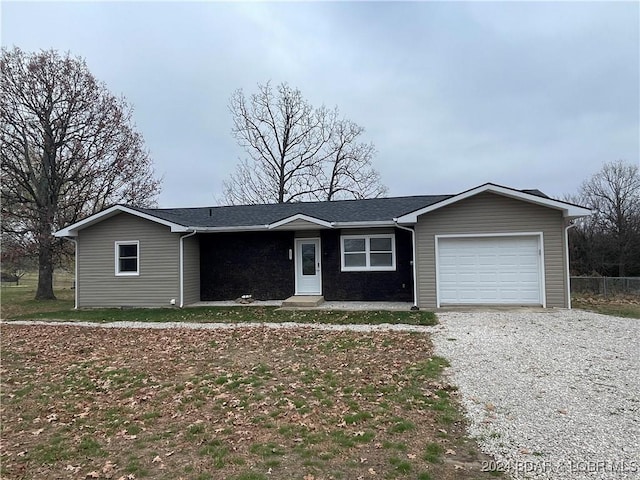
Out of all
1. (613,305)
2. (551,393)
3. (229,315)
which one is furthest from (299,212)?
(551,393)

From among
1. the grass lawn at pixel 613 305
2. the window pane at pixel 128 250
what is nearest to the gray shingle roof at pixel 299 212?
the window pane at pixel 128 250

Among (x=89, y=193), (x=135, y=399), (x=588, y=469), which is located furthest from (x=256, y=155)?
(x=588, y=469)

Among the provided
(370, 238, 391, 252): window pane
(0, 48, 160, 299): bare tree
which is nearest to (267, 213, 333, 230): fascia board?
(370, 238, 391, 252): window pane

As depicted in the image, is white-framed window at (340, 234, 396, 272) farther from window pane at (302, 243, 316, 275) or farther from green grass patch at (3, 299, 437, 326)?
green grass patch at (3, 299, 437, 326)

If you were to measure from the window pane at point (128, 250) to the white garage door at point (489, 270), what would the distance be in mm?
10295

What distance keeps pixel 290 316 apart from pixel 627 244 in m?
18.8

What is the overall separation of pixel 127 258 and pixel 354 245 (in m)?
8.01

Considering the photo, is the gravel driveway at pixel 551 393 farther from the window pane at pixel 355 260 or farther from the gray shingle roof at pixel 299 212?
the gray shingle roof at pixel 299 212

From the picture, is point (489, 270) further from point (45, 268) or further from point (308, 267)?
point (45, 268)

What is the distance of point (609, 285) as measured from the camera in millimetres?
16375

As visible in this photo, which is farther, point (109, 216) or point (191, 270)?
point (191, 270)

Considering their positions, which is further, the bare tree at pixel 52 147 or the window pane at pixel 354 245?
the bare tree at pixel 52 147

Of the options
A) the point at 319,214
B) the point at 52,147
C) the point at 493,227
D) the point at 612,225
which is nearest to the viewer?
the point at 493,227

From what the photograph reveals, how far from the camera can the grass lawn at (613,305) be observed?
37.7 ft
